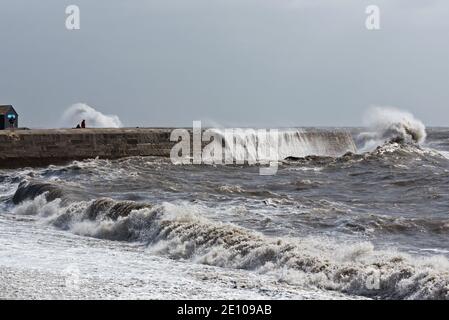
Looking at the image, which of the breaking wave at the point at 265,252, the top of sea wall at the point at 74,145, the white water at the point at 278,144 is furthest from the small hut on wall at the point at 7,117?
the breaking wave at the point at 265,252

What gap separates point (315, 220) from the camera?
10.3 m

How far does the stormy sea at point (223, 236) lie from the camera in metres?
6.19

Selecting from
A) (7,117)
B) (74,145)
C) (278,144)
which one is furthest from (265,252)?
(7,117)

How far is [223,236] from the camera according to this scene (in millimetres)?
8398

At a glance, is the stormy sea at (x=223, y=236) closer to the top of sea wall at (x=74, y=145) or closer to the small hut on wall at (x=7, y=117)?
the top of sea wall at (x=74, y=145)

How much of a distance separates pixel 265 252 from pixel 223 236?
3.15ft

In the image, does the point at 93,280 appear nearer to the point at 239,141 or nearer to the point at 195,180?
the point at 195,180

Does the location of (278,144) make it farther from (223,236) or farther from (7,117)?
(223,236)

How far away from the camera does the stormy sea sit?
619 centimetres

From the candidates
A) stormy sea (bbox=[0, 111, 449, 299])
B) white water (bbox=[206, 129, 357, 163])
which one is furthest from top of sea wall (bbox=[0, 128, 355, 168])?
stormy sea (bbox=[0, 111, 449, 299])

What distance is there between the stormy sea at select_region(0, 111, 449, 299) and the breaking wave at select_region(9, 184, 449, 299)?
0.06 feet
